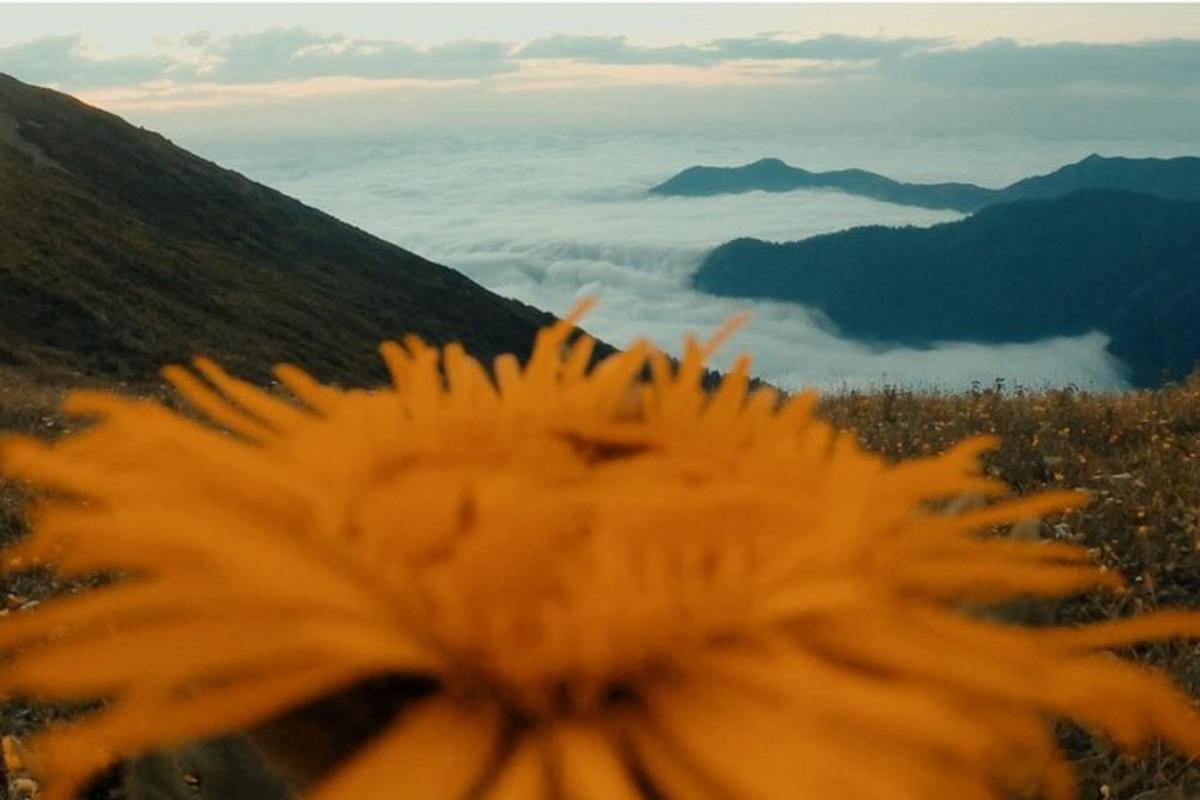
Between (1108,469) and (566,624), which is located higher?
(566,624)

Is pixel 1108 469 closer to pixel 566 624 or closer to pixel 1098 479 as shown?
pixel 1098 479

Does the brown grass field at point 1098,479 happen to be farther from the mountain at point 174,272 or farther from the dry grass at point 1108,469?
the mountain at point 174,272

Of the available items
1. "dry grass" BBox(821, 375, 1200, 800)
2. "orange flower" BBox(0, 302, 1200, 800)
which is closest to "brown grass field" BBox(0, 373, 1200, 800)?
"dry grass" BBox(821, 375, 1200, 800)

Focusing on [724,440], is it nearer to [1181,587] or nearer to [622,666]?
[622,666]

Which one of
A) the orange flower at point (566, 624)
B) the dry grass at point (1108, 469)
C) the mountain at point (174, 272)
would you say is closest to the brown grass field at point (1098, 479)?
the dry grass at point (1108, 469)

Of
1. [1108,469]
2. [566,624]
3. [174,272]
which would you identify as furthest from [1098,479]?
[174,272]

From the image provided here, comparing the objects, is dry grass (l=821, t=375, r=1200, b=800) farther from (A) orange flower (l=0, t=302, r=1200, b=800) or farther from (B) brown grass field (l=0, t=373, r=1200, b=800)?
(A) orange flower (l=0, t=302, r=1200, b=800)
